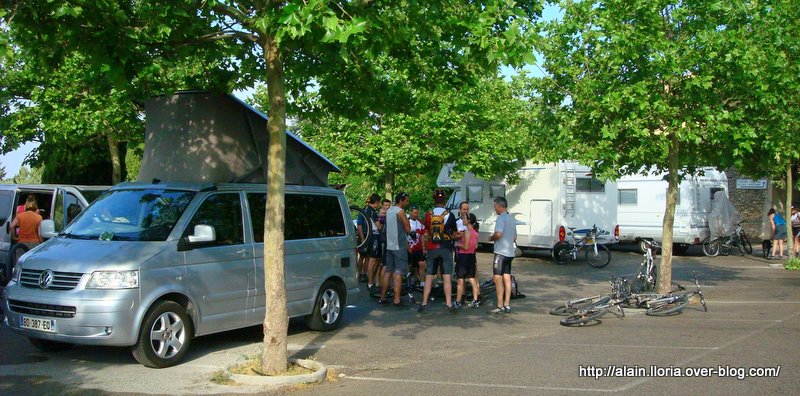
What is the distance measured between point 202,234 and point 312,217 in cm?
237

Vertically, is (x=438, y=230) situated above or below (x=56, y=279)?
above

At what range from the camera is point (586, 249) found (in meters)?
21.6

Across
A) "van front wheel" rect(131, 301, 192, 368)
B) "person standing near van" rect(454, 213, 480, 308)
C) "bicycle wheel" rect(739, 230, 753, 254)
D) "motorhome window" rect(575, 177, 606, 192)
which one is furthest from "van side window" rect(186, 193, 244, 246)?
"bicycle wheel" rect(739, 230, 753, 254)

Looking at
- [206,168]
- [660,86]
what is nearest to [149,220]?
[206,168]

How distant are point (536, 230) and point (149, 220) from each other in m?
16.4

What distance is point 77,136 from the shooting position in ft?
64.1

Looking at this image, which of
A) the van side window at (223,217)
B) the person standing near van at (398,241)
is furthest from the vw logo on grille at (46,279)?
the person standing near van at (398,241)

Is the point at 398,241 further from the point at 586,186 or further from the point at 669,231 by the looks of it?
the point at 586,186

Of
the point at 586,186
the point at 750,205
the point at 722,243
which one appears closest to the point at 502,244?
the point at 586,186

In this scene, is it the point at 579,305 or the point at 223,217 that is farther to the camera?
the point at 579,305

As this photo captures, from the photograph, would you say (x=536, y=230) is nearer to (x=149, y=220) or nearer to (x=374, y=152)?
(x=374, y=152)

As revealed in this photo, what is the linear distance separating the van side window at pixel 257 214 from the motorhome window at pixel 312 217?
409mm

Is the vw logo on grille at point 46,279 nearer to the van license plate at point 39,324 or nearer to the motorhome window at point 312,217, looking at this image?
the van license plate at point 39,324

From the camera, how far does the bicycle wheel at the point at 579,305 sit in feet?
36.6
